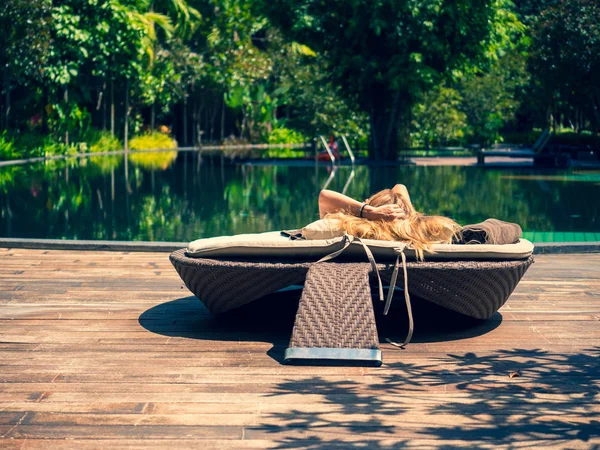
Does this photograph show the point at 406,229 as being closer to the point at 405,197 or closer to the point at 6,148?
the point at 405,197

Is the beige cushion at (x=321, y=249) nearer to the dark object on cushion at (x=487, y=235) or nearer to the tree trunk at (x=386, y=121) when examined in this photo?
the dark object on cushion at (x=487, y=235)

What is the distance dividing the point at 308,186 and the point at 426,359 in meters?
15.2

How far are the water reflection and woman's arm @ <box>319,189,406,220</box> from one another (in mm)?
5229

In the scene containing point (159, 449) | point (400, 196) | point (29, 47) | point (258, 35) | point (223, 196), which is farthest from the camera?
point (258, 35)

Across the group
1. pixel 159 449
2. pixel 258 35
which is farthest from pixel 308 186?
pixel 258 35

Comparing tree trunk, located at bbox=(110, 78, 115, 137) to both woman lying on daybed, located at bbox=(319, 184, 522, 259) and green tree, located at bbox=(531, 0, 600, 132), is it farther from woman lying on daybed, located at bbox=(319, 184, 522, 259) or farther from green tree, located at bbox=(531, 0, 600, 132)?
woman lying on daybed, located at bbox=(319, 184, 522, 259)

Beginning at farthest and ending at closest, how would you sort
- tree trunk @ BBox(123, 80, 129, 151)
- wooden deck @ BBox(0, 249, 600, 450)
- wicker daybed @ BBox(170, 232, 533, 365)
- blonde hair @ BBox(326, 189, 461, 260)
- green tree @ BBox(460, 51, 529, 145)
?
green tree @ BBox(460, 51, 529, 145) < tree trunk @ BBox(123, 80, 129, 151) < blonde hair @ BBox(326, 189, 461, 260) < wicker daybed @ BBox(170, 232, 533, 365) < wooden deck @ BBox(0, 249, 600, 450)

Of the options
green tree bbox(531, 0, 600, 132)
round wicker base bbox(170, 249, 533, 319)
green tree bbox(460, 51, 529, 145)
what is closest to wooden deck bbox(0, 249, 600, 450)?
round wicker base bbox(170, 249, 533, 319)

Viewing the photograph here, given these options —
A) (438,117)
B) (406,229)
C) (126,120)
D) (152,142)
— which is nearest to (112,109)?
(126,120)

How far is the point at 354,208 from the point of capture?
19.6 feet

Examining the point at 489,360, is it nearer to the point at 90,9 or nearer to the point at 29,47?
the point at 29,47

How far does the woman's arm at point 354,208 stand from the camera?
232 inches

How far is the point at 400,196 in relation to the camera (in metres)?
A: 6.11

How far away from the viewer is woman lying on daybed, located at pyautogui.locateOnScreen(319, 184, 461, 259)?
5617 millimetres
